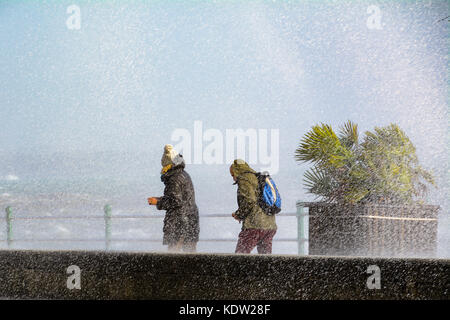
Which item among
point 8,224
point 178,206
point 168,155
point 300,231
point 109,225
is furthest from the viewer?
point 8,224

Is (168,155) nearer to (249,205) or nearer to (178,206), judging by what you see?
(178,206)

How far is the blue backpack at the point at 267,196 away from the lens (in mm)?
7621

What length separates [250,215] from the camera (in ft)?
24.9

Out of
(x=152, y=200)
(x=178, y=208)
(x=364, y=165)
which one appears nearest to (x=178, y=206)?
(x=178, y=208)

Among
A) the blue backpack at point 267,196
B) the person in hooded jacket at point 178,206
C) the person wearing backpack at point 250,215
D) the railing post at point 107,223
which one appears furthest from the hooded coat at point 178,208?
the railing post at point 107,223

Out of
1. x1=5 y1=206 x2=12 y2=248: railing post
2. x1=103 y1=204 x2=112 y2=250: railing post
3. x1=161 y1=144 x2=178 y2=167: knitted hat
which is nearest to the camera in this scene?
x1=161 y1=144 x2=178 y2=167: knitted hat

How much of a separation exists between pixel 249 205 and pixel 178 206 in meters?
0.81

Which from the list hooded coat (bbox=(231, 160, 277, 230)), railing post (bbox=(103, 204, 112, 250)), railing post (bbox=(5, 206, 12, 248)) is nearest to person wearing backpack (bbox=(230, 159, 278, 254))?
hooded coat (bbox=(231, 160, 277, 230))

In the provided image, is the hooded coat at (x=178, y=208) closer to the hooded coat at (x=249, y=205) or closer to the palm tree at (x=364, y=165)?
the hooded coat at (x=249, y=205)

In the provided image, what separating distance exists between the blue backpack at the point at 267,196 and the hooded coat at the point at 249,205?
0.04 m

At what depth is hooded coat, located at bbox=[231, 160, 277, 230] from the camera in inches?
298

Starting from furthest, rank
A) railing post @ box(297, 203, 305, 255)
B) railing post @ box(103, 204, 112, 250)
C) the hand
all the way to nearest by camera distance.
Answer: railing post @ box(103, 204, 112, 250), railing post @ box(297, 203, 305, 255), the hand

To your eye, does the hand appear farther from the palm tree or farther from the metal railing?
the metal railing
